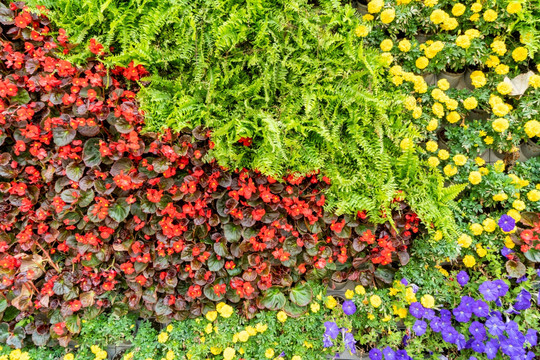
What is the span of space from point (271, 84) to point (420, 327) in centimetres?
205

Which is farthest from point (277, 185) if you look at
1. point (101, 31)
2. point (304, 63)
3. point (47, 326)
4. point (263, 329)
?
point (47, 326)

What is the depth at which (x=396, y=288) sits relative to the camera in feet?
8.15

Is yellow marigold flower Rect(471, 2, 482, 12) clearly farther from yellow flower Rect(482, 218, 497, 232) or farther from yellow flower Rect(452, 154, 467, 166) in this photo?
yellow flower Rect(482, 218, 497, 232)

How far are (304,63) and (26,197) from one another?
2240 millimetres

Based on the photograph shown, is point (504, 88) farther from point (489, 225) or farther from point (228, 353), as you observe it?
point (228, 353)

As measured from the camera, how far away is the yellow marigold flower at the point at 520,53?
7.97ft

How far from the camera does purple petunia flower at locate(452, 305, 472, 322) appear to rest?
232cm

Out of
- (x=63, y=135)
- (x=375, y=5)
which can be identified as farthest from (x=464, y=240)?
(x=63, y=135)

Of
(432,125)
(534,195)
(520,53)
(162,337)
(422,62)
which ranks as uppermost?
(520,53)

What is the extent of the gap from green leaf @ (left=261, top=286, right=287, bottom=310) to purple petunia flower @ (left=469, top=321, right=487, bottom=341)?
1.35 m

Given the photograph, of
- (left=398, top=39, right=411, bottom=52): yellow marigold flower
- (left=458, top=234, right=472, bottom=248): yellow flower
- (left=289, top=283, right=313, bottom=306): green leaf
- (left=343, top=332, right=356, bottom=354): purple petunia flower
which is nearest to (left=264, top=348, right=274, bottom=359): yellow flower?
(left=289, top=283, right=313, bottom=306): green leaf

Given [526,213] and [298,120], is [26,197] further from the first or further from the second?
[526,213]

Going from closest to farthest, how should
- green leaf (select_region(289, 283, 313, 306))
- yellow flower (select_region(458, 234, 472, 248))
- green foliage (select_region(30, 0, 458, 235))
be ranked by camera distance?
green foliage (select_region(30, 0, 458, 235)) → yellow flower (select_region(458, 234, 472, 248)) → green leaf (select_region(289, 283, 313, 306))

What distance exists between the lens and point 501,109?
7.91 ft
